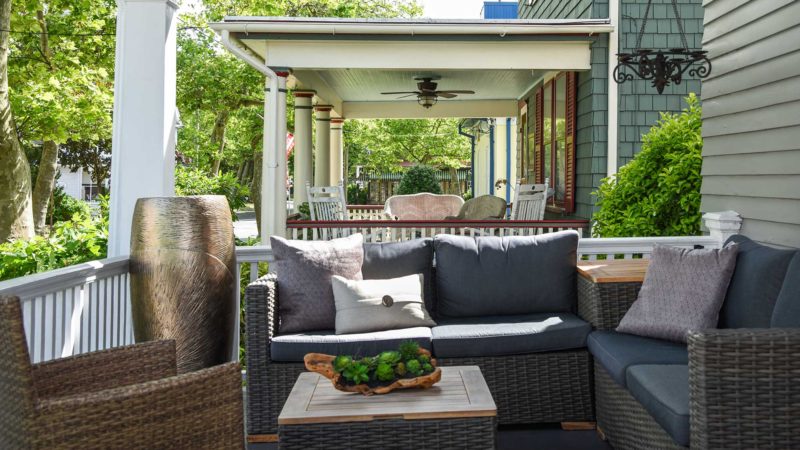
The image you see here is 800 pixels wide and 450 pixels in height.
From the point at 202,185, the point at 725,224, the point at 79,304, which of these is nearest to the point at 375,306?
the point at 79,304

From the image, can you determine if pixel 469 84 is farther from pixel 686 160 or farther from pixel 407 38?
pixel 686 160

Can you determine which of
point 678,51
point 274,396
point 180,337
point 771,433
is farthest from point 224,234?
point 678,51

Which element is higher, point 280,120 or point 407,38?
point 407,38

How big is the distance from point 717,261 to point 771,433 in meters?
1.11

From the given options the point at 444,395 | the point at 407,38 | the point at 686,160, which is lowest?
the point at 444,395

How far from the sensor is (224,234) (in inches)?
131

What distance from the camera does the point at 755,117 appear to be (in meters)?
3.95

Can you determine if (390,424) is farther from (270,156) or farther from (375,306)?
(270,156)

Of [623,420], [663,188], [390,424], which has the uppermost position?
[663,188]

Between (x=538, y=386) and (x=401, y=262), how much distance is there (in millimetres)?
957

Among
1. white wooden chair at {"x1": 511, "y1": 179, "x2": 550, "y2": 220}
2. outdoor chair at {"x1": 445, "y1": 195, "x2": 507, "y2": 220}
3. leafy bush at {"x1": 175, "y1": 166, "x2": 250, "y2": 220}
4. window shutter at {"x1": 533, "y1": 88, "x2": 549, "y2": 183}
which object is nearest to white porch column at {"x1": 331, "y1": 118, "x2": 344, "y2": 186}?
leafy bush at {"x1": 175, "y1": 166, "x2": 250, "y2": 220}

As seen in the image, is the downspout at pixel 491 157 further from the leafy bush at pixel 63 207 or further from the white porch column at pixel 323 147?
the leafy bush at pixel 63 207

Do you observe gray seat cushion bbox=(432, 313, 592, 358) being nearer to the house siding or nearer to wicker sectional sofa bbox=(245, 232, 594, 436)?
wicker sectional sofa bbox=(245, 232, 594, 436)

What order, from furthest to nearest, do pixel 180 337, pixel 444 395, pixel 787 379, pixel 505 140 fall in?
pixel 505 140, pixel 180 337, pixel 444 395, pixel 787 379
